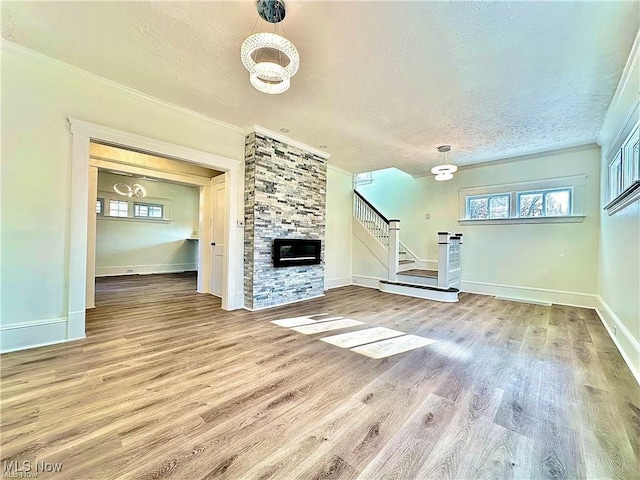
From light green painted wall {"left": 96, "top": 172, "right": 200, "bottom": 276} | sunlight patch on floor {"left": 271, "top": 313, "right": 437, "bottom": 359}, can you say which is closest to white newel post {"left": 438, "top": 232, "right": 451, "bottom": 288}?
sunlight patch on floor {"left": 271, "top": 313, "right": 437, "bottom": 359}

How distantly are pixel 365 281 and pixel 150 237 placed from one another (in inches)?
284

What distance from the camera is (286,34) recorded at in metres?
2.31

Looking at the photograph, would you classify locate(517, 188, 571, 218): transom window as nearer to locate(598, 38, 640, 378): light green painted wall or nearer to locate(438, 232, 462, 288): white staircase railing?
locate(598, 38, 640, 378): light green painted wall

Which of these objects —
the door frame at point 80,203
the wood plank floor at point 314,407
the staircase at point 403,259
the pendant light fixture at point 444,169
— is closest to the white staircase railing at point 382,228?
the staircase at point 403,259

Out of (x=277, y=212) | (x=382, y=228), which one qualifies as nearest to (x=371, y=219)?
(x=382, y=228)

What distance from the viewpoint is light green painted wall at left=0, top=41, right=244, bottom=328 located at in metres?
2.61

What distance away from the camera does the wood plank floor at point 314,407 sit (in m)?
1.38

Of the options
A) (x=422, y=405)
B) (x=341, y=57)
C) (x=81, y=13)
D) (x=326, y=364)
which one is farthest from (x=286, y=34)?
(x=422, y=405)

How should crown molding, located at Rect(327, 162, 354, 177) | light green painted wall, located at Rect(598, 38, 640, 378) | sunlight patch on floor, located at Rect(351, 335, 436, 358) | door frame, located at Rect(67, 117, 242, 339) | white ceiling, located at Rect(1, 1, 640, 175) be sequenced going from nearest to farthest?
1. white ceiling, located at Rect(1, 1, 640, 175)
2. light green painted wall, located at Rect(598, 38, 640, 378)
3. sunlight patch on floor, located at Rect(351, 335, 436, 358)
4. door frame, located at Rect(67, 117, 242, 339)
5. crown molding, located at Rect(327, 162, 354, 177)

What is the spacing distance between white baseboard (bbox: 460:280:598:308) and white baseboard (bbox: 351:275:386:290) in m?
2.06

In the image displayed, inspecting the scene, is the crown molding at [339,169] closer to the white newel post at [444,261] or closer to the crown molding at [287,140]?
the crown molding at [287,140]

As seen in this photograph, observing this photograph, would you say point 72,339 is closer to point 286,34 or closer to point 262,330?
point 262,330

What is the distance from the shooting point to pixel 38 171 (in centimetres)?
276

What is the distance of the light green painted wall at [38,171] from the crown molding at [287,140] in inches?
74.0
